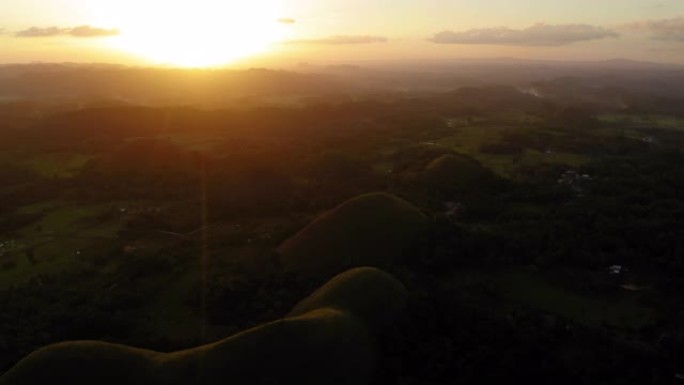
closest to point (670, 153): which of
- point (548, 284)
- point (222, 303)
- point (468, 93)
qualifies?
point (548, 284)

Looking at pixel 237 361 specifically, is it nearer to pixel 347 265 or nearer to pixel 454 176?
pixel 347 265

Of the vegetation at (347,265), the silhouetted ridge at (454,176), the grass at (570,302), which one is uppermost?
the silhouetted ridge at (454,176)

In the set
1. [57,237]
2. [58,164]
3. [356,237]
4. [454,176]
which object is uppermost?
[58,164]

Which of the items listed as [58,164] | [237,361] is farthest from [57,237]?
[58,164]

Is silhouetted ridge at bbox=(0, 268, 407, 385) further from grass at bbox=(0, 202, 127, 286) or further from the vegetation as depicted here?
grass at bbox=(0, 202, 127, 286)

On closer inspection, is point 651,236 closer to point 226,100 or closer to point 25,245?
point 25,245

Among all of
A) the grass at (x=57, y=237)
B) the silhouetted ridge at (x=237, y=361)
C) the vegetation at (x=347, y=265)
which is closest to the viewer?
the silhouetted ridge at (x=237, y=361)

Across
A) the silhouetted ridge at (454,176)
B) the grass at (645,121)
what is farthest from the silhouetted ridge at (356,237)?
the grass at (645,121)

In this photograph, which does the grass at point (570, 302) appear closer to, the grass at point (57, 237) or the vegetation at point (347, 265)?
the vegetation at point (347, 265)

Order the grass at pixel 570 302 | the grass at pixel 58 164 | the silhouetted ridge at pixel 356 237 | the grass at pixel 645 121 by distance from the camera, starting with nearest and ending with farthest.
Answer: the grass at pixel 570 302, the silhouetted ridge at pixel 356 237, the grass at pixel 58 164, the grass at pixel 645 121

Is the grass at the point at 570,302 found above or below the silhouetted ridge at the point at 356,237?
below

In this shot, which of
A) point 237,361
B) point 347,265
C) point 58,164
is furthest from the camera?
point 58,164

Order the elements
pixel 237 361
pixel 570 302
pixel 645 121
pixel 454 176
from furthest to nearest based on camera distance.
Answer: pixel 645 121
pixel 454 176
pixel 570 302
pixel 237 361
